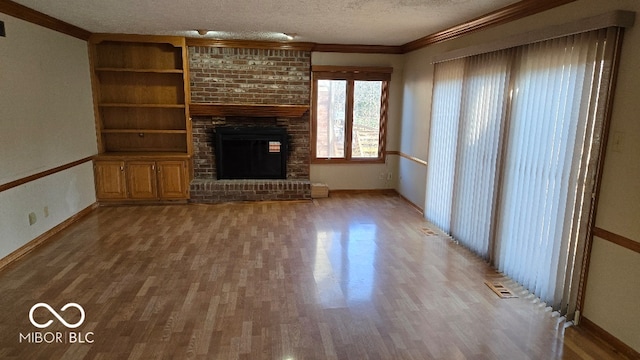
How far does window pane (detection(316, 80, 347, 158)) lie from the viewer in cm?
632

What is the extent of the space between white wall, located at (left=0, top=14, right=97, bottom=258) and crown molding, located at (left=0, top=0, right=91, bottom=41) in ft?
0.19

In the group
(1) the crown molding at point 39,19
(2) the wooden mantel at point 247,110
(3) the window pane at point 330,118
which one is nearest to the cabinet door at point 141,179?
(2) the wooden mantel at point 247,110

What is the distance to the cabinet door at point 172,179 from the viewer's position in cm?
569

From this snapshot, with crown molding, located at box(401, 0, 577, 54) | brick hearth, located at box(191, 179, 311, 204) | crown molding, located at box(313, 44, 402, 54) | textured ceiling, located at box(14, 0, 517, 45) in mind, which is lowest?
brick hearth, located at box(191, 179, 311, 204)

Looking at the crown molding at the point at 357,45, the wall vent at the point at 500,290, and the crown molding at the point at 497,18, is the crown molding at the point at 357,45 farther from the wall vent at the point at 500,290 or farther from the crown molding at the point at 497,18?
the wall vent at the point at 500,290

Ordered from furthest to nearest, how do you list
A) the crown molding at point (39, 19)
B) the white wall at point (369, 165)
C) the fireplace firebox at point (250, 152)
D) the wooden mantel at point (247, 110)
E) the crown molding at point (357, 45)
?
the white wall at point (369, 165), the fireplace firebox at point (250, 152), the wooden mantel at point (247, 110), the crown molding at point (39, 19), the crown molding at point (357, 45)

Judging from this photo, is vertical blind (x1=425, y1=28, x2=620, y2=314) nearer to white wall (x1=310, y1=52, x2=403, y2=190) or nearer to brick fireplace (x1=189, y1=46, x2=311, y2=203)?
white wall (x1=310, y1=52, x2=403, y2=190)

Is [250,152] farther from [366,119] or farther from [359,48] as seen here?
[359,48]

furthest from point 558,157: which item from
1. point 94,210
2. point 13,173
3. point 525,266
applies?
point 94,210

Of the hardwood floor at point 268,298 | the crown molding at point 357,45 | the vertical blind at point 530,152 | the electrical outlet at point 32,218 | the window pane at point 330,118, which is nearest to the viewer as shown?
the hardwood floor at point 268,298

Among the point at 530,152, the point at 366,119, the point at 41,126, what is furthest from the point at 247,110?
the point at 530,152

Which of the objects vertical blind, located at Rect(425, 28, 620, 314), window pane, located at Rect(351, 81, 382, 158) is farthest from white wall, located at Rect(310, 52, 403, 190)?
vertical blind, located at Rect(425, 28, 620, 314)

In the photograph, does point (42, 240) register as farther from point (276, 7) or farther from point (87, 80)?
point (276, 7)

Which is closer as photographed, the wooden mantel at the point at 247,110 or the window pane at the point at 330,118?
the wooden mantel at the point at 247,110
